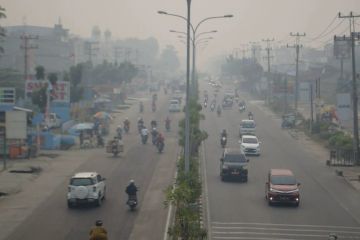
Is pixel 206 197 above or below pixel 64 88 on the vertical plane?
below

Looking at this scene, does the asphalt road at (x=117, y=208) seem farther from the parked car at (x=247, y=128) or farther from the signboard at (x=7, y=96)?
the parked car at (x=247, y=128)

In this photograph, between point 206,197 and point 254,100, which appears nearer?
point 206,197

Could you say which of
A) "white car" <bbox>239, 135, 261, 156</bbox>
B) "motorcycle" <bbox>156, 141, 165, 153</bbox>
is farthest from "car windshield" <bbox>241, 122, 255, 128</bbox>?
"motorcycle" <bbox>156, 141, 165, 153</bbox>

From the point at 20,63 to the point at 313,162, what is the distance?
95.7 m

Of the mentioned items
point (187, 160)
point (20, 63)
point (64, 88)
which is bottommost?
point (187, 160)

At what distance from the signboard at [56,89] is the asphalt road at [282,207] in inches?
466

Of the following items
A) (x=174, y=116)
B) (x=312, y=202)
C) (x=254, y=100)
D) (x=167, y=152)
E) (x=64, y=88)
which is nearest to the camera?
(x=312, y=202)

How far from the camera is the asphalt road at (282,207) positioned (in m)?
25.9

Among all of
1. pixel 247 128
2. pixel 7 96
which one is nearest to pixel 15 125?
pixel 7 96

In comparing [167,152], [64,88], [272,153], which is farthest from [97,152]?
[272,153]

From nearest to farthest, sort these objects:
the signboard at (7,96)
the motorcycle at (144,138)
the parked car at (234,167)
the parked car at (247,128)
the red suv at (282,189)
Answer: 1. the red suv at (282,189)
2. the parked car at (234,167)
3. the signboard at (7,96)
4. the motorcycle at (144,138)
5. the parked car at (247,128)

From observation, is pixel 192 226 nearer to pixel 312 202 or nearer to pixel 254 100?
pixel 312 202

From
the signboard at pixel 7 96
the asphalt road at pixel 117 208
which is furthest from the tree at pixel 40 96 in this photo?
the asphalt road at pixel 117 208

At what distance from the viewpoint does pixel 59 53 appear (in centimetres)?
15300
